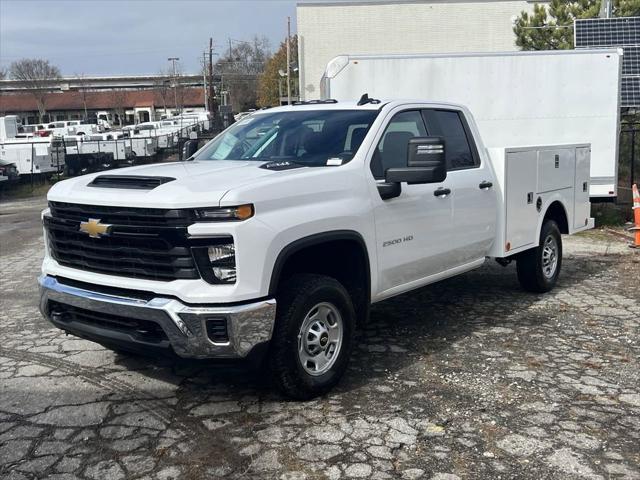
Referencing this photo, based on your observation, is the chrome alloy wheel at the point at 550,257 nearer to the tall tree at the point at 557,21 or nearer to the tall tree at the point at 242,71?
the tall tree at the point at 557,21

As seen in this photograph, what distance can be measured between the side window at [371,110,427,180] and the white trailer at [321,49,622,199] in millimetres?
6503

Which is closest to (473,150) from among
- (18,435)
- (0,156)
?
(18,435)

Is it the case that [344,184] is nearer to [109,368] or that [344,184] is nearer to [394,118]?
[394,118]

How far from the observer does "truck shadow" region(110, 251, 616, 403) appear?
4926 millimetres

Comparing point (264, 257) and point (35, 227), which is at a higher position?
point (264, 257)

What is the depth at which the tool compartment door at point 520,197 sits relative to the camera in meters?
6.61

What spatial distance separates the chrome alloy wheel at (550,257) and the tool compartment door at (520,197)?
50 cm

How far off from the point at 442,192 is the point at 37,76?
324 ft

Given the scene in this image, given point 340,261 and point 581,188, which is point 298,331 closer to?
point 340,261

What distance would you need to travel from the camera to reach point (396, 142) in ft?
17.9

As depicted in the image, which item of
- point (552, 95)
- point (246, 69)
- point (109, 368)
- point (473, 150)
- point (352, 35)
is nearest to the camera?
point (109, 368)

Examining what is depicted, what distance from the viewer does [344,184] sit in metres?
4.78

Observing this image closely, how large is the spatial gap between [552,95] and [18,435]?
34.8 ft

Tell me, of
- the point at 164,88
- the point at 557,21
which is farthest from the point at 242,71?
the point at 557,21
